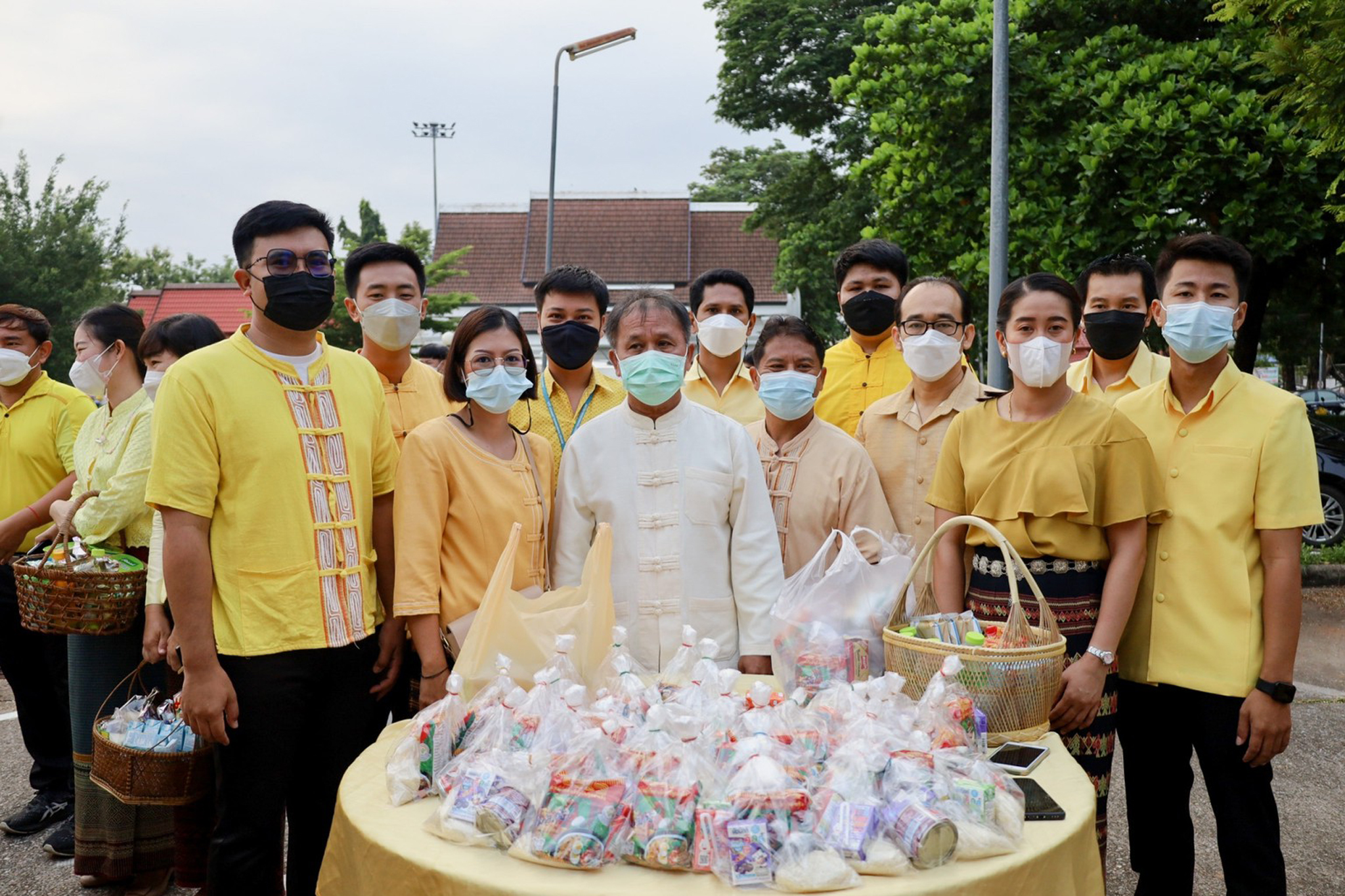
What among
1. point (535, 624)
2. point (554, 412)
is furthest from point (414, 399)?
point (535, 624)

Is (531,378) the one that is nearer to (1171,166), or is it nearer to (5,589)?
(5,589)

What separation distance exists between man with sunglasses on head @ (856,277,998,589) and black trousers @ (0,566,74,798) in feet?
13.3

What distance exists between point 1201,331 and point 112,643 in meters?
4.33

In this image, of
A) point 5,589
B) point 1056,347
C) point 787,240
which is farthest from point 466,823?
point 787,240

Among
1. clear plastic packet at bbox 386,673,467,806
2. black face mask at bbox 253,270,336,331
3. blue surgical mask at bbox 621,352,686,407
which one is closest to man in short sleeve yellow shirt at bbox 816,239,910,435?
blue surgical mask at bbox 621,352,686,407

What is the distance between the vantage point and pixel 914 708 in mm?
2279

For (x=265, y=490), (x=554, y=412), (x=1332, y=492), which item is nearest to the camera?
(x=265, y=490)

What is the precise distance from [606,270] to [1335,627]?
21263mm

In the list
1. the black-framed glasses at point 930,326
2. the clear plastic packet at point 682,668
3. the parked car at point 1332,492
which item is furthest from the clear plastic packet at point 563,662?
the parked car at point 1332,492

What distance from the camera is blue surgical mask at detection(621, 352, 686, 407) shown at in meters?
3.31

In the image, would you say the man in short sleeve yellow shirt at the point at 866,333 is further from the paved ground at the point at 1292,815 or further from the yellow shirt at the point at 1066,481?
the paved ground at the point at 1292,815

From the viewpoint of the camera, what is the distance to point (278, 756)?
2.94 m

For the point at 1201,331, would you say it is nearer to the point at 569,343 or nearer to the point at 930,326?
the point at 930,326

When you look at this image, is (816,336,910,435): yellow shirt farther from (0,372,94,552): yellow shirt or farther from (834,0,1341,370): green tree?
(834,0,1341,370): green tree
